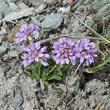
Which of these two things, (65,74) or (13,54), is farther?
(13,54)

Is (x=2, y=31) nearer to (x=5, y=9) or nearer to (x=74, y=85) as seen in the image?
(x=5, y=9)

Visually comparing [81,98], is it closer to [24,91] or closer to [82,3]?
[24,91]

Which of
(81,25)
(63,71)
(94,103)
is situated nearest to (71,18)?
(81,25)

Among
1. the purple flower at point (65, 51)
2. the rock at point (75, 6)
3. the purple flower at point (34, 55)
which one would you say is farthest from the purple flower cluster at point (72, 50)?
the rock at point (75, 6)

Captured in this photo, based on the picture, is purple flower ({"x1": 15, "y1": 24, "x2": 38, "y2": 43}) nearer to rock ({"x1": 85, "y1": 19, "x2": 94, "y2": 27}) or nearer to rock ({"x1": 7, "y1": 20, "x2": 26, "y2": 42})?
rock ({"x1": 7, "y1": 20, "x2": 26, "y2": 42})

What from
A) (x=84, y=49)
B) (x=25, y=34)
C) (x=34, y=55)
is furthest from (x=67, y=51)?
(x=25, y=34)

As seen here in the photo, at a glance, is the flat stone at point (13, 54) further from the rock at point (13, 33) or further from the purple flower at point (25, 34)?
the purple flower at point (25, 34)

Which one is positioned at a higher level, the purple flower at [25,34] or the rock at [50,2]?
the rock at [50,2]
